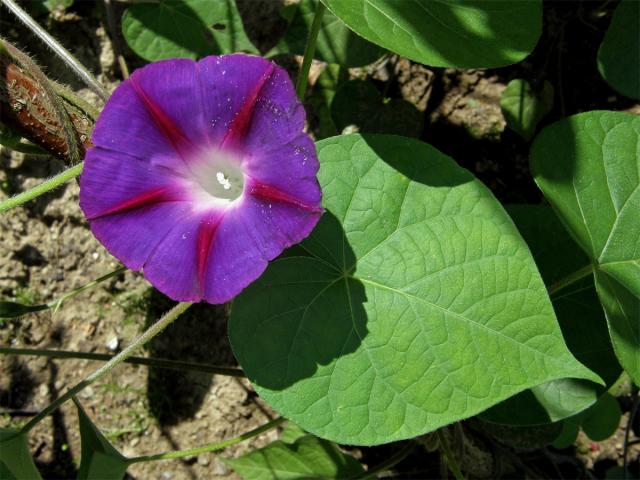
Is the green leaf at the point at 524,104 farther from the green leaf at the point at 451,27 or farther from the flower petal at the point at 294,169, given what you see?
the flower petal at the point at 294,169

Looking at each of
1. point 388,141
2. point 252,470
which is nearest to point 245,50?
point 388,141

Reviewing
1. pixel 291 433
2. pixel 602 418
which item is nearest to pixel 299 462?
pixel 291 433

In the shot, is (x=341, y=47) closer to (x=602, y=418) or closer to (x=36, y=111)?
(x=36, y=111)

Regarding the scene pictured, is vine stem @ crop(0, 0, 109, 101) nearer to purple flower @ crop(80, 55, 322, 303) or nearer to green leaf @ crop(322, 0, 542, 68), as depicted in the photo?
purple flower @ crop(80, 55, 322, 303)

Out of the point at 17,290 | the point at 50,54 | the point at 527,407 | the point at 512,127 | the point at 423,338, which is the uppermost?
the point at 50,54

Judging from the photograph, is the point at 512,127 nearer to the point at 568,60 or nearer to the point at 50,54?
the point at 568,60

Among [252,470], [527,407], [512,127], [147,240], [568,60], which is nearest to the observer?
[147,240]
